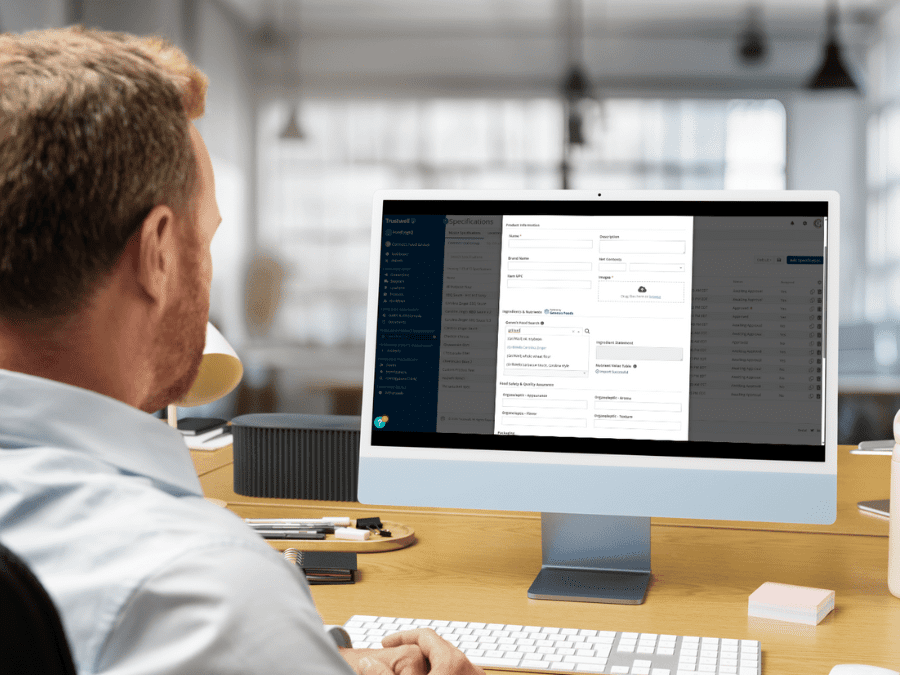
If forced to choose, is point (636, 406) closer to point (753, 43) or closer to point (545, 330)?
point (545, 330)

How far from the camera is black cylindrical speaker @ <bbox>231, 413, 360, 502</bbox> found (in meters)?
1.45

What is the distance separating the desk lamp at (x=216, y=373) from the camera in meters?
1.50

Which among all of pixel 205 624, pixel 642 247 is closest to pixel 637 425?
pixel 642 247

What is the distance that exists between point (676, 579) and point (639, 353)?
295 millimetres

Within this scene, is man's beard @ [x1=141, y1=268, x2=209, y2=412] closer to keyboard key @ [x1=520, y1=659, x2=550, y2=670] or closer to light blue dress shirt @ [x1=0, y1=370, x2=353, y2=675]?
light blue dress shirt @ [x1=0, y1=370, x2=353, y2=675]

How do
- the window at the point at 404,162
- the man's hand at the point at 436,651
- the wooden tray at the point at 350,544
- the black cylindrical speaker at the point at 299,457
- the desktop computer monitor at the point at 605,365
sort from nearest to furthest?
the man's hand at the point at 436,651
the desktop computer monitor at the point at 605,365
the wooden tray at the point at 350,544
the black cylindrical speaker at the point at 299,457
the window at the point at 404,162

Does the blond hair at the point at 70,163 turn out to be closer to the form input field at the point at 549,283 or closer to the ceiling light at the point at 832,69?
the form input field at the point at 549,283

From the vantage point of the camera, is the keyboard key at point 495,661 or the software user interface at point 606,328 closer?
the keyboard key at point 495,661

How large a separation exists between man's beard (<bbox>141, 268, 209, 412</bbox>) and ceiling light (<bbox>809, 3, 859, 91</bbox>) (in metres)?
3.41

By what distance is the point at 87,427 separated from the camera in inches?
21.0

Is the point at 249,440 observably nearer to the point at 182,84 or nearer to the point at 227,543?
the point at 182,84

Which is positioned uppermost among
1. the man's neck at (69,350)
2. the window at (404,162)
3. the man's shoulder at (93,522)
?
the window at (404,162)

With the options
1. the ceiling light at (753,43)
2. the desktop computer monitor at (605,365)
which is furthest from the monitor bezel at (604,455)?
the ceiling light at (753,43)

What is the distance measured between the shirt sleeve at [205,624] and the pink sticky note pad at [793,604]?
695 mm
